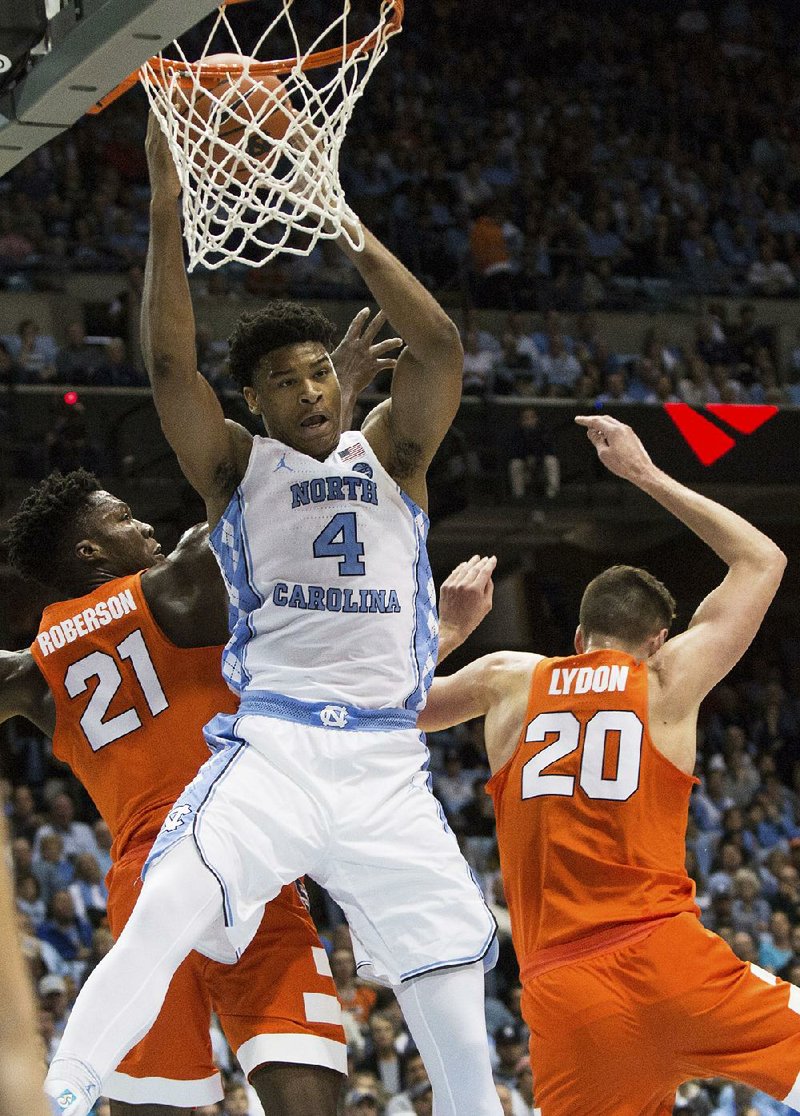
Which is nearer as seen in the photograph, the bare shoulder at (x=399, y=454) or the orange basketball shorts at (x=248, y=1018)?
the orange basketball shorts at (x=248, y=1018)

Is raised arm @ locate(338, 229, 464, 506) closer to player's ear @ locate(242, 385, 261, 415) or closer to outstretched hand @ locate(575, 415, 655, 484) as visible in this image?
player's ear @ locate(242, 385, 261, 415)

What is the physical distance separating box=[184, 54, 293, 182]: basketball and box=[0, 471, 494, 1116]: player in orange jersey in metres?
1.03

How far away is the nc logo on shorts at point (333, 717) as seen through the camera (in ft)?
12.5

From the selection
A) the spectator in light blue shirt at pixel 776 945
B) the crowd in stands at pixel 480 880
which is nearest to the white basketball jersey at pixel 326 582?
the crowd in stands at pixel 480 880

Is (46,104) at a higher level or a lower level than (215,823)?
higher

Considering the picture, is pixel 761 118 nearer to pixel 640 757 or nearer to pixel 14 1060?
pixel 640 757

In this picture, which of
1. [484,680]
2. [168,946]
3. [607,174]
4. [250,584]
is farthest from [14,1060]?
[607,174]

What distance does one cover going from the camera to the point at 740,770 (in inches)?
591

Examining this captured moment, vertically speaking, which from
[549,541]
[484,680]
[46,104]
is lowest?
[549,541]

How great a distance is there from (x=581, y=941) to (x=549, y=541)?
11093 millimetres

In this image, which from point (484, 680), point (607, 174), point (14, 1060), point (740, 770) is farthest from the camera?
point (607, 174)

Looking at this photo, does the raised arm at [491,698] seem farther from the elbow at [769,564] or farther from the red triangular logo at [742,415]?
the red triangular logo at [742,415]

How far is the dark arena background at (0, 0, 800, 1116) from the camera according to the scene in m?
12.8

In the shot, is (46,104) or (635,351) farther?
(635,351)
